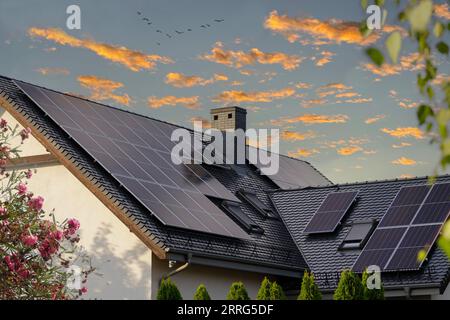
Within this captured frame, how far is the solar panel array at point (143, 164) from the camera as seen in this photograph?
1964 cm

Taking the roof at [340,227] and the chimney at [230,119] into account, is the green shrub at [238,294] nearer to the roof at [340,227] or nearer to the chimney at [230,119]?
the roof at [340,227]

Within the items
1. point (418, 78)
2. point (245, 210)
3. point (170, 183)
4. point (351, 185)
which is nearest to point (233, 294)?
point (170, 183)

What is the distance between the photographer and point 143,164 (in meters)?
21.3

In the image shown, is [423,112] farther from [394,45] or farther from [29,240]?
[29,240]

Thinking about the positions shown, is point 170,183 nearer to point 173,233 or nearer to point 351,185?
point 173,233

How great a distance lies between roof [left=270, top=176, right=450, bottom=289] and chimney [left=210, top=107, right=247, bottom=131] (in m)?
4.11

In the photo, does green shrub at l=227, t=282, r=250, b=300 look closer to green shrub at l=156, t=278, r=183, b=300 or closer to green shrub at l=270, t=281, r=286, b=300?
green shrub at l=270, t=281, r=286, b=300

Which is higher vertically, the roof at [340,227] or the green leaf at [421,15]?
the roof at [340,227]

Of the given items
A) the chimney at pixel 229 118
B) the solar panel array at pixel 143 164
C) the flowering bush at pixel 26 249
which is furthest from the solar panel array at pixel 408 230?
the flowering bush at pixel 26 249

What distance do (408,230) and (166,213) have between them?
6.50 metres

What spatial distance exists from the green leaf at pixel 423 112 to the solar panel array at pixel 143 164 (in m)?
13.9

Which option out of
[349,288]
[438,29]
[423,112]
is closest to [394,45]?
[438,29]
